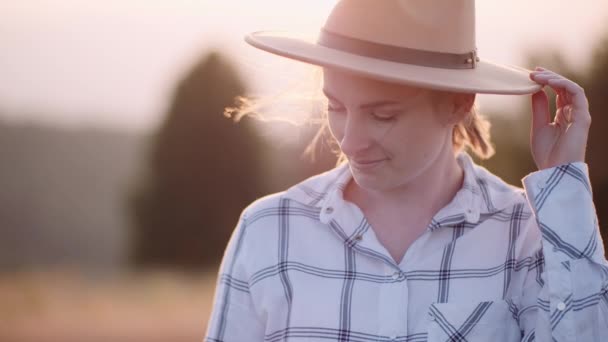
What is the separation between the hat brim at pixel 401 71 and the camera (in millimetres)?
2158

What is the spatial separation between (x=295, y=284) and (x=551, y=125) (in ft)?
2.50

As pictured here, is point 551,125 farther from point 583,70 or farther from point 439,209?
point 583,70

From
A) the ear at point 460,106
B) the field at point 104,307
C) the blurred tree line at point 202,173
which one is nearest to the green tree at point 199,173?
the blurred tree line at point 202,173

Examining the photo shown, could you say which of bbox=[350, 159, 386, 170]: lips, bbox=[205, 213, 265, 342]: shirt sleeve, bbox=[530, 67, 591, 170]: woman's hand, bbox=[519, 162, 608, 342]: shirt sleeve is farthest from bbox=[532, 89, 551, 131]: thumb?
bbox=[205, 213, 265, 342]: shirt sleeve

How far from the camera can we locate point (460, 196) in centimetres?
247

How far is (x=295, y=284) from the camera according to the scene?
96.2 inches

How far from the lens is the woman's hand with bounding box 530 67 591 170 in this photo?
231 cm

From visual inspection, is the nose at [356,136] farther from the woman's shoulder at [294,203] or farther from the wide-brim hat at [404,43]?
the woman's shoulder at [294,203]

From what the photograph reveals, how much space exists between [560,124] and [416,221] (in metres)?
0.44

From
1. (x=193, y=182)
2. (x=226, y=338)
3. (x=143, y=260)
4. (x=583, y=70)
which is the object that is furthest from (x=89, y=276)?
(x=226, y=338)

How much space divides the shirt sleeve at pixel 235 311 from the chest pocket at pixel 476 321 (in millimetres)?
472

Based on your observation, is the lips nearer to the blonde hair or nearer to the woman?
the woman

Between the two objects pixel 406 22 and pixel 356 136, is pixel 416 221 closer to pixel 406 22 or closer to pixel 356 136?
pixel 356 136

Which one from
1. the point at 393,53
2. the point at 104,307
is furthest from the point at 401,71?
the point at 104,307
